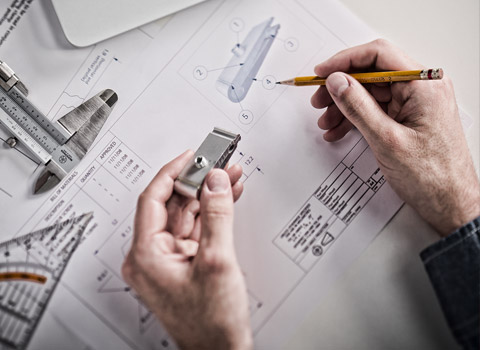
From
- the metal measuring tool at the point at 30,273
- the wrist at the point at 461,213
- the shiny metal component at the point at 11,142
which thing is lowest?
the metal measuring tool at the point at 30,273

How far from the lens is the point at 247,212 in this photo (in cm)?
76

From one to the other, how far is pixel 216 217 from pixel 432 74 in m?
0.43

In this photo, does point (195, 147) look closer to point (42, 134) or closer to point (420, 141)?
point (42, 134)

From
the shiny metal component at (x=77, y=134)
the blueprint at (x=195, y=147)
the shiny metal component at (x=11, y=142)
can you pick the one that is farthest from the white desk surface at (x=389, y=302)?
the shiny metal component at (x=11, y=142)

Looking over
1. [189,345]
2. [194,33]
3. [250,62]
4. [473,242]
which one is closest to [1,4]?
[194,33]

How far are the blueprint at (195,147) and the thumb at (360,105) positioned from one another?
9 cm

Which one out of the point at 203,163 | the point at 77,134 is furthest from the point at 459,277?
the point at 77,134

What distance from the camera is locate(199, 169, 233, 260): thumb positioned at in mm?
584

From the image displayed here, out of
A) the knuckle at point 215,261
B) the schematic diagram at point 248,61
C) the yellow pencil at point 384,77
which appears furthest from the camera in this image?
the schematic diagram at point 248,61

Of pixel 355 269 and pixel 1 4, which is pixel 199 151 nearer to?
pixel 355 269

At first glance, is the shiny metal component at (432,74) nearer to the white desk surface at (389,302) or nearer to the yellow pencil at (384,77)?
the yellow pencil at (384,77)

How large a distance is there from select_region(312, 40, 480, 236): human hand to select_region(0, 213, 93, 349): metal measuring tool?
53 centimetres

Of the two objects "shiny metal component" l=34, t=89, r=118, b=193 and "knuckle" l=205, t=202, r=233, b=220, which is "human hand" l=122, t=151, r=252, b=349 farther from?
"shiny metal component" l=34, t=89, r=118, b=193

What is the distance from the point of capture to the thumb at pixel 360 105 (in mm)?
711
